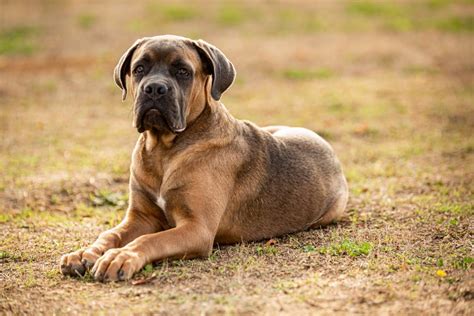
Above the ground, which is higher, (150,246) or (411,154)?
(150,246)

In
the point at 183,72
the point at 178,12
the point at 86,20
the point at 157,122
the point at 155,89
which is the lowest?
the point at 86,20

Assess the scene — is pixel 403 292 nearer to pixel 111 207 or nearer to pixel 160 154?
pixel 160 154

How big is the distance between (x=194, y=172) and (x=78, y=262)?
1.28 meters

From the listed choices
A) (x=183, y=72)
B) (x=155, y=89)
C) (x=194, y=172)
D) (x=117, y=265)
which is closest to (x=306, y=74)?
(x=183, y=72)

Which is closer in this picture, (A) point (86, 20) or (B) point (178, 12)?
(A) point (86, 20)

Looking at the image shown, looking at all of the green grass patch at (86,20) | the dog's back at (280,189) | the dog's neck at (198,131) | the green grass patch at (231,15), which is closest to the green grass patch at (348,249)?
the dog's back at (280,189)

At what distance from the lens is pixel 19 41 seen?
20344 millimetres

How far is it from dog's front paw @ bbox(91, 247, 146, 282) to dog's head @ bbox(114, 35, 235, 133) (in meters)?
1.24

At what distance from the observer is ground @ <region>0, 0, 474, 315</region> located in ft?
17.9

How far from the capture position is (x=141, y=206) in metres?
6.76

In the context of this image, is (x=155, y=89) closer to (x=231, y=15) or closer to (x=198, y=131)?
(x=198, y=131)

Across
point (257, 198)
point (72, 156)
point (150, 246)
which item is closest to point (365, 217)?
point (257, 198)

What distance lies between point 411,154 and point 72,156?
206 inches

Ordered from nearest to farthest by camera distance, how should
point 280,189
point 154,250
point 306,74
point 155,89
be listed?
point 154,250, point 155,89, point 280,189, point 306,74
